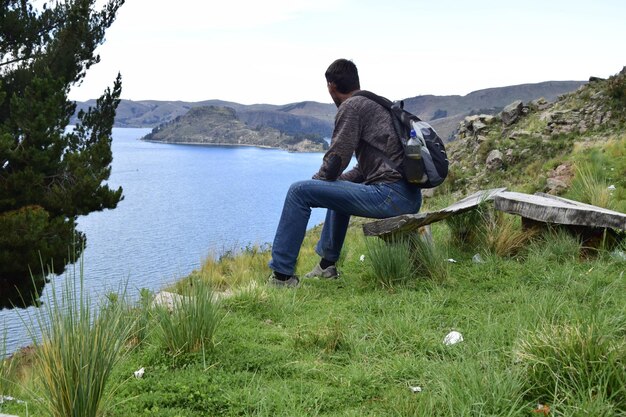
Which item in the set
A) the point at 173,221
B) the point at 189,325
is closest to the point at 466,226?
the point at 189,325

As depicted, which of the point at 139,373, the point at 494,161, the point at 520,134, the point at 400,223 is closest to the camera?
the point at 139,373

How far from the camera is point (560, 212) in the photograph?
5.37m

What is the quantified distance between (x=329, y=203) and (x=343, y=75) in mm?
1108

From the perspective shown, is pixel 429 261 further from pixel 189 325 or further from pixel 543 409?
pixel 543 409

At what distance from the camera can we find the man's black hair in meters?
5.00

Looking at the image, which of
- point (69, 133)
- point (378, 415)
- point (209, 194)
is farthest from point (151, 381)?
point (209, 194)

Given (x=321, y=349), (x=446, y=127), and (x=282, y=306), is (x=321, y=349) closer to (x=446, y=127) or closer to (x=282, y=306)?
(x=282, y=306)

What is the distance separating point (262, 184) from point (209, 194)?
1670cm

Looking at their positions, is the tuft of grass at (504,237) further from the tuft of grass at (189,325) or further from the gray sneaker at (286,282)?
the tuft of grass at (189,325)

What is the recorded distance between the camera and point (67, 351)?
2.34 metres

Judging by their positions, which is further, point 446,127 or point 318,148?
point 318,148

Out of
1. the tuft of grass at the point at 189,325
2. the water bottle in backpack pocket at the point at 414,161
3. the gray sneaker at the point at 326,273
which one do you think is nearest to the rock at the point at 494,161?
the gray sneaker at the point at 326,273

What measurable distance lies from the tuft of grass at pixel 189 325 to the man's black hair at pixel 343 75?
2.36 metres

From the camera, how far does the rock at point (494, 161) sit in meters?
16.7
